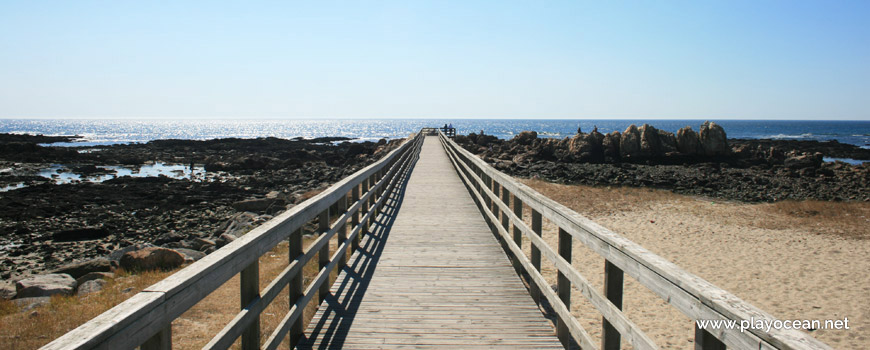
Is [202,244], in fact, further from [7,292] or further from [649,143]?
[649,143]

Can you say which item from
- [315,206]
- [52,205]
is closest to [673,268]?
[315,206]

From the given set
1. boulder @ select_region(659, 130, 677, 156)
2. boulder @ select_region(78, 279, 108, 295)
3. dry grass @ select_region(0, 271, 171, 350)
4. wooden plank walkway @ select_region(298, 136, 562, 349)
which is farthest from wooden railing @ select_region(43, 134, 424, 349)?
boulder @ select_region(659, 130, 677, 156)

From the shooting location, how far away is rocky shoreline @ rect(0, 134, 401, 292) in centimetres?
1298

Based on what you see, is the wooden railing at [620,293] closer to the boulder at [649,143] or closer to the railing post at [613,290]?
the railing post at [613,290]

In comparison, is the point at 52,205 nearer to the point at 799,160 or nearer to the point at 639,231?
the point at 639,231

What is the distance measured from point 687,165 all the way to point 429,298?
37.4 metres

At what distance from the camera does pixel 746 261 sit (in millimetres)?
11844

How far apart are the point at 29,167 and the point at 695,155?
4934cm

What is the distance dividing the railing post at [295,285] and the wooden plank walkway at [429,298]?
0.26ft

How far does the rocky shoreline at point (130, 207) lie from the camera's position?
13.0 m

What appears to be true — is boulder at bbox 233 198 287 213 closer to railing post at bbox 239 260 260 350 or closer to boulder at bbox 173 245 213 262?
boulder at bbox 173 245 213 262

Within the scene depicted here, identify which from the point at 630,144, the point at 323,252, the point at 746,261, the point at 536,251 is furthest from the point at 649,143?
the point at 323,252

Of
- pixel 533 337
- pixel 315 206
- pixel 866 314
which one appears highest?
pixel 315 206

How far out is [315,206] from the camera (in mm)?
4242
